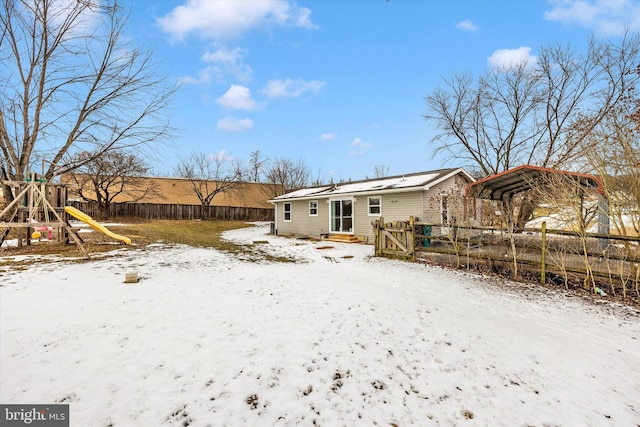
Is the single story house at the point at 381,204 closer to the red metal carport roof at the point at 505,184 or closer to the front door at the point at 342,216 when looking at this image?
the front door at the point at 342,216

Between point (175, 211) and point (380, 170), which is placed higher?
point (380, 170)

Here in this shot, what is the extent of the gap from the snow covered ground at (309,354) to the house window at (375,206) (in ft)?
25.0

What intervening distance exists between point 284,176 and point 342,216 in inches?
773

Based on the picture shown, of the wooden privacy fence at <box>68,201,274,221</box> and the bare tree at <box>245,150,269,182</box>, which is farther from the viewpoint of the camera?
the bare tree at <box>245,150,269,182</box>

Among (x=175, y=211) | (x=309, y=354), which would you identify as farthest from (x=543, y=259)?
(x=175, y=211)

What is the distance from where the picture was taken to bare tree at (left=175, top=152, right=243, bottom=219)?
29.9 metres

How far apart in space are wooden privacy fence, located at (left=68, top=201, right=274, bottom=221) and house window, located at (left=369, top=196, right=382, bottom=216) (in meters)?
19.5

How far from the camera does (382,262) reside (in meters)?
8.82

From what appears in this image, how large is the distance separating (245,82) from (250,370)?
1626 cm

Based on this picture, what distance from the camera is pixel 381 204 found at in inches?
522

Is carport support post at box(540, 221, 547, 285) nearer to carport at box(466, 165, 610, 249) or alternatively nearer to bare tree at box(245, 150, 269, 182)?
carport at box(466, 165, 610, 249)

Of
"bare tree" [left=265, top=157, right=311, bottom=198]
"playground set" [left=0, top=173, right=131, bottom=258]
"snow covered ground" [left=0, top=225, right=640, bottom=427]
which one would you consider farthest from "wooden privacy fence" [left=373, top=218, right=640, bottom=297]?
"bare tree" [left=265, top=157, right=311, bottom=198]

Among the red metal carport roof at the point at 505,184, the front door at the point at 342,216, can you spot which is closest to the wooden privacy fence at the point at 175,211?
the front door at the point at 342,216

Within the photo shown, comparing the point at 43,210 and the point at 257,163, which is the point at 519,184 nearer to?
the point at 43,210
